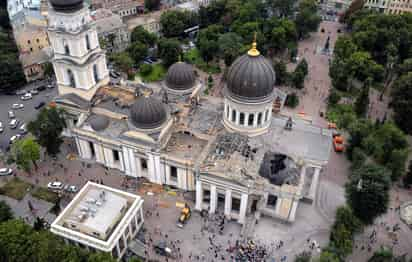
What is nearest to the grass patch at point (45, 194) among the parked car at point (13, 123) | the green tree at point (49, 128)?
the green tree at point (49, 128)

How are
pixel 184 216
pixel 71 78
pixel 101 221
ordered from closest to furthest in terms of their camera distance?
1. pixel 101 221
2. pixel 184 216
3. pixel 71 78

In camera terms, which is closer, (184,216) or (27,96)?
(184,216)

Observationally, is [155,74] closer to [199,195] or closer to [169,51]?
[169,51]

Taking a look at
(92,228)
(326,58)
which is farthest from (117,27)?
(92,228)

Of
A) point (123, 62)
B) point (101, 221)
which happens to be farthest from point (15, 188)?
point (123, 62)

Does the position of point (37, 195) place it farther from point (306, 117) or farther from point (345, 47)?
point (345, 47)

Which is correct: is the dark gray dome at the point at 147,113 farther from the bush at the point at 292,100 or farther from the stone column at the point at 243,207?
the bush at the point at 292,100

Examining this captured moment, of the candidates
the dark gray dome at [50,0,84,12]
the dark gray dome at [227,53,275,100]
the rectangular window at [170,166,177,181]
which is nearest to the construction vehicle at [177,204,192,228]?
the rectangular window at [170,166,177,181]
